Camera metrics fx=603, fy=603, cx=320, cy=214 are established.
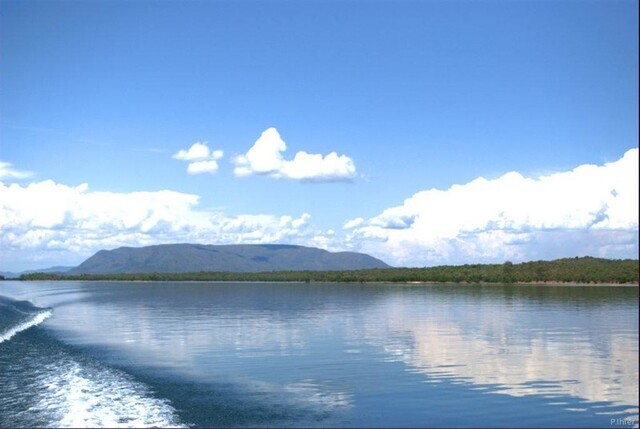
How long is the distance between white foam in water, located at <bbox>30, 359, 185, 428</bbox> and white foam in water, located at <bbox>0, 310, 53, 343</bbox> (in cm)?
2010

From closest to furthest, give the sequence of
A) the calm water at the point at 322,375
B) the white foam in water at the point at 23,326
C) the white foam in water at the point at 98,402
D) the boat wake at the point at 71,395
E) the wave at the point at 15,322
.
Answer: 1. the white foam in water at the point at 98,402
2. the boat wake at the point at 71,395
3. the calm water at the point at 322,375
4. the white foam in water at the point at 23,326
5. the wave at the point at 15,322

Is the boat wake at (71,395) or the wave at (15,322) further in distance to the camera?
the wave at (15,322)

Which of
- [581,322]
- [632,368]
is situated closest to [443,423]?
[632,368]

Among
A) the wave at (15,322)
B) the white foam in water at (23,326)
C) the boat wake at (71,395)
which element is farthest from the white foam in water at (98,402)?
the white foam in water at (23,326)

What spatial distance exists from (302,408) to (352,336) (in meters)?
27.4

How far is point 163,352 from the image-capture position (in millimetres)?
46188

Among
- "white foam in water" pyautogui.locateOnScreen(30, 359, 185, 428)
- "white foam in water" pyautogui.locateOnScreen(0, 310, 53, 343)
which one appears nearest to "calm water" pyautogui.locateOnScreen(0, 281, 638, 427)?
"white foam in water" pyautogui.locateOnScreen(30, 359, 185, 428)

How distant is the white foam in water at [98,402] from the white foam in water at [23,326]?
20.1m

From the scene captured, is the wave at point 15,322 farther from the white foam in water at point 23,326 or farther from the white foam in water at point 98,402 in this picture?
the white foam in water at point 98,402

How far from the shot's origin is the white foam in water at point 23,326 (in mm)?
53888

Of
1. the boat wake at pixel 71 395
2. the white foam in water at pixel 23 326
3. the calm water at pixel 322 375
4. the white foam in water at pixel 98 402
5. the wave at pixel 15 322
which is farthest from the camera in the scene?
the wave at pixel 15 322

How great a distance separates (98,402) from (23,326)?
1639 inches

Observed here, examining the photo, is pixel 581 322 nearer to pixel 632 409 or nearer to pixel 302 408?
pixel 632 409

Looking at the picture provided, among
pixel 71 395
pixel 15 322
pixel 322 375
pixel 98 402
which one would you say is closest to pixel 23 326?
pixel 15 322
